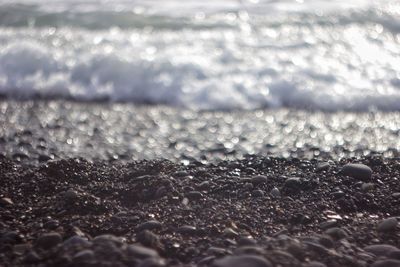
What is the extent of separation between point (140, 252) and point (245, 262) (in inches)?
13.2

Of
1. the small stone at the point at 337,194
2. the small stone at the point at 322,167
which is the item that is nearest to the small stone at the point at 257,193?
the small stone at the point at 337,194

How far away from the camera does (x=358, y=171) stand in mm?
2566

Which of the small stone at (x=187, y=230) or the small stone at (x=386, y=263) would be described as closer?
the small stone at (x=386, y=263)

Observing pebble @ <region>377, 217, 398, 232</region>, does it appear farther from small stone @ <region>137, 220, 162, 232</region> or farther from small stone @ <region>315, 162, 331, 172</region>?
small stone @ <region>137, 220, 162, 232</region>

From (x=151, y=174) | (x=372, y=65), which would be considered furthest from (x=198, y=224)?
(x=372, y=65)

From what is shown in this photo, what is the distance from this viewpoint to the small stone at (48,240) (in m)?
1.80

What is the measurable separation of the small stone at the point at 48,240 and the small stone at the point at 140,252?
31 centimetres

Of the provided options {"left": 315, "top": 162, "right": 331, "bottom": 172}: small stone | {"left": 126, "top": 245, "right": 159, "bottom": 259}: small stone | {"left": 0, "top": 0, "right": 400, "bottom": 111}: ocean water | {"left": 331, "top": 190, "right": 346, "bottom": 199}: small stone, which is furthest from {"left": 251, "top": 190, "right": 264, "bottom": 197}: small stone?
{"left": 0, "top": 0, "right": 400, "bottom": 111}: ocean water

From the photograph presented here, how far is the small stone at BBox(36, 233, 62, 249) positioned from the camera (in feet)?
5.92

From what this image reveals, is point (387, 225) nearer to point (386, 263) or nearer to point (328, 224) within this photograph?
point (328, 224)

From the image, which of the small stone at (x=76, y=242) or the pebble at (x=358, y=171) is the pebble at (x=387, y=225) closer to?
the pebble at (x=358, y=171)

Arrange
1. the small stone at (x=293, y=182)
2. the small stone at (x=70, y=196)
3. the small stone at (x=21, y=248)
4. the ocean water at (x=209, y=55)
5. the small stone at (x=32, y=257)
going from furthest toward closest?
the ocean water at (x=209, y=55) < the small stone at (x=293, y=182) < the small stone at (x=70, y=196) < the small stone at (x=21, y=248) < the small stone at (x=32, y=257)

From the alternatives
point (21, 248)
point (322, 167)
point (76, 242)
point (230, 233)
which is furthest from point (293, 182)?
point (21, 248)

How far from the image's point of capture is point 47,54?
4.66 m
